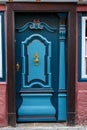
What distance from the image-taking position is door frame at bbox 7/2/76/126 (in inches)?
313

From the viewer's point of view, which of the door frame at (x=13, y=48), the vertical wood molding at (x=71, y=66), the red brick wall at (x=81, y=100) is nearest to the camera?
the door frame at (x=13, y=48)

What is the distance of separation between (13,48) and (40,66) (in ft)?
2.39

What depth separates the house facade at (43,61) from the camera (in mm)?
8008

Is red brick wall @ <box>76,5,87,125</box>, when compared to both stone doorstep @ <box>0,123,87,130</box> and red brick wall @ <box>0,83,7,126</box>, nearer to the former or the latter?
stone doorstep @ <box>0,123,87,130</box>

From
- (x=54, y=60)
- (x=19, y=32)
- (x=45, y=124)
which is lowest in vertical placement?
(x=45, y=124)

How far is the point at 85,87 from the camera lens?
8.19 m

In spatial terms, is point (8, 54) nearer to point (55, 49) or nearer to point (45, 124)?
point (55, 49)

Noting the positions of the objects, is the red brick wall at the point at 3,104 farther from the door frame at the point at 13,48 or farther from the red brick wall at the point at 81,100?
the red brick wall at the point at 81,100

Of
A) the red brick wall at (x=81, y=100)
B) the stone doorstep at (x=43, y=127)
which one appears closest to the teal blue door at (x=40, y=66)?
the stone doorstep at (x=43, y=127)

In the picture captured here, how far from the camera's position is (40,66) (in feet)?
27.4

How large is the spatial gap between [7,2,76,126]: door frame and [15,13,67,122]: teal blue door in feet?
0.70

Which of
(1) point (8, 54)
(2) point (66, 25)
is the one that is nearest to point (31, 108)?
(1) point (8, 54)

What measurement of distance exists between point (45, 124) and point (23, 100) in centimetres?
68

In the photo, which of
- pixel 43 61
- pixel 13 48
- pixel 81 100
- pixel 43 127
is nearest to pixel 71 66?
pixel 43 61
